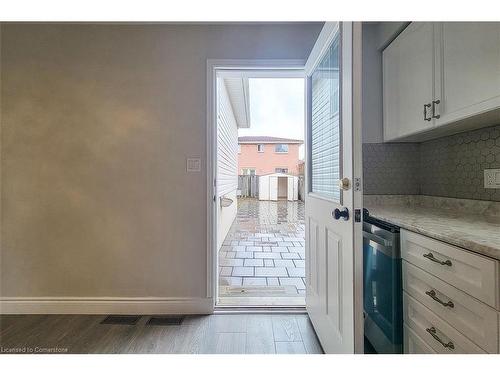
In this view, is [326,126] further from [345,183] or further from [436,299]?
[436,299]

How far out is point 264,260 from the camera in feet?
11.1

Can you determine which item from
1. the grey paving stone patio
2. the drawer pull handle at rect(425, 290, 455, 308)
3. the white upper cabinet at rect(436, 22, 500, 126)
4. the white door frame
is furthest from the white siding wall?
the drawer pull handle at rect(425, 290, 455, 308)

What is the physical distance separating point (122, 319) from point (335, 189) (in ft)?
6.24

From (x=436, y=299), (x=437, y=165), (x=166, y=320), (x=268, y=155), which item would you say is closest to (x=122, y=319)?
(x=166, y=320)

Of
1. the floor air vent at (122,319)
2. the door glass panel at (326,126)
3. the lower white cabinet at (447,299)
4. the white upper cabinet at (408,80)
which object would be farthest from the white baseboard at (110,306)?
the white upper cabinet at (408,80)

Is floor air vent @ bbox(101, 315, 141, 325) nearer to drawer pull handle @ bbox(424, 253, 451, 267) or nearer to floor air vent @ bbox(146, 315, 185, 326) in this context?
floor air vent @ bbox(146, 315, 185, 326)

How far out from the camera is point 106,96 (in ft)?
6.66

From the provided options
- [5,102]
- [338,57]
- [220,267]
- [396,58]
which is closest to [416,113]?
[396,58]

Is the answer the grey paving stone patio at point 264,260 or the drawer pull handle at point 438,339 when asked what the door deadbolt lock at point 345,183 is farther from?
the grey paving stone patio at point 264,260

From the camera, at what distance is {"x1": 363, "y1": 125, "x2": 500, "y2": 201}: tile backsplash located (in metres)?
1.58

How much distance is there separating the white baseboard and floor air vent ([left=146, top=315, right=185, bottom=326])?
0.14 feet

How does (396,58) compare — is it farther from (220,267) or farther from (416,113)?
(220,267)
